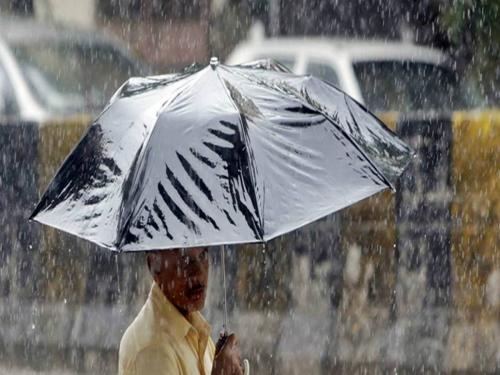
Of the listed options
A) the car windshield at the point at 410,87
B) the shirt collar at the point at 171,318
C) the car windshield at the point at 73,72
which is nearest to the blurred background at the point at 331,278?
the car windshield at the point at 73,72

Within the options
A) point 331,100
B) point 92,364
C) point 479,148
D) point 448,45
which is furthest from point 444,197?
point 448,45

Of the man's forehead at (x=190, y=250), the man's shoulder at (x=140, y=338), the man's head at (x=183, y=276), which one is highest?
the man's forehead at (x=190, y=250)

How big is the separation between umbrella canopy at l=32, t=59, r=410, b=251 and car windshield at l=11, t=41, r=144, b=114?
25.6 ft

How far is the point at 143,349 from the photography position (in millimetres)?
4164

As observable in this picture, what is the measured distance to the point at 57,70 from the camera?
13.6m

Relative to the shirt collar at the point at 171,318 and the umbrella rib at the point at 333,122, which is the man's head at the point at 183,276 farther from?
the umbrella rib at the point at 333,122

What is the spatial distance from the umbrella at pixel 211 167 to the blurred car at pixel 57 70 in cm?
736

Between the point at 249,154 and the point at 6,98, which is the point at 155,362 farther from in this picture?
the point at 6,98

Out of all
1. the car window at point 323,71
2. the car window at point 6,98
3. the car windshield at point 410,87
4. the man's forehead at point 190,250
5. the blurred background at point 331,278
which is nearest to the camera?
the man's forehead at point 190,250

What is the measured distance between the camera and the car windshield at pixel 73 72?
12.8 m

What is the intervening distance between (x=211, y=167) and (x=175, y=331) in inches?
18.8

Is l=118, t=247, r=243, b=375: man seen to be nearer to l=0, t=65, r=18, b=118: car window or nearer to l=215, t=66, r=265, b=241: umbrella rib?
l=215, t=66, r=265, b=241: umbrella rib

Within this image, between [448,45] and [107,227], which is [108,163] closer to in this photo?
[107,227]

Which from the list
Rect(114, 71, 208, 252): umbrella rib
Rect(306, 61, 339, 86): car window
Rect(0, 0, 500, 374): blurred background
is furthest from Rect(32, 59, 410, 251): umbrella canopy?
Rect(306, 61, 339, 86): car window
